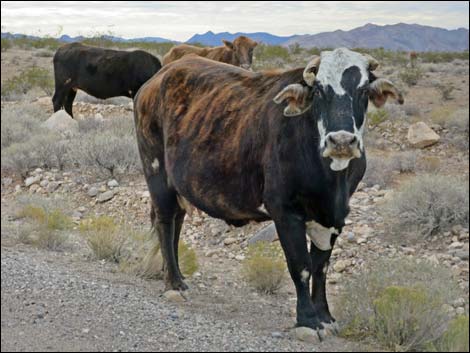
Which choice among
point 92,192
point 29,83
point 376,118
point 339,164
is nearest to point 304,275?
point 339,164

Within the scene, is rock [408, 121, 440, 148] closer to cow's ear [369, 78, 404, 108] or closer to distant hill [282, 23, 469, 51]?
cow's ear [369, 78, 404, 108]

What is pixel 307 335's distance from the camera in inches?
235

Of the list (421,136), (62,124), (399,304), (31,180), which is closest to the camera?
(399,304)

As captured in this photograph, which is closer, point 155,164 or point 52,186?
point 155,164

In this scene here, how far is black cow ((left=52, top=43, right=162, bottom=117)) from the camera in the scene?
20.4 meters

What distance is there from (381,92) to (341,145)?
89 cm

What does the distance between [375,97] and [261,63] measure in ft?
112

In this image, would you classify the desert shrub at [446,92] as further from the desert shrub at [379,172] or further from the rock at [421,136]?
the desert shrub at [379,172]

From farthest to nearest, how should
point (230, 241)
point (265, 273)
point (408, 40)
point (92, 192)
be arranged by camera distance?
point (408, 40) → point (92, 192) → point (230, 241) → point (265, 273)

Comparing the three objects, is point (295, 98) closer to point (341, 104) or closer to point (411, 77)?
point (341, 104)

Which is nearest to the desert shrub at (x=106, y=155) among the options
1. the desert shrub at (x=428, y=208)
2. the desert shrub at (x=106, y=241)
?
the desert shrub at (x=106, y=241)

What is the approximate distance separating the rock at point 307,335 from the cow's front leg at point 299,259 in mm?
43

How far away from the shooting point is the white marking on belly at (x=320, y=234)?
19.9 feet

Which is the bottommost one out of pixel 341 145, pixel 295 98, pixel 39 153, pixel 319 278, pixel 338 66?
pixel 39 153
